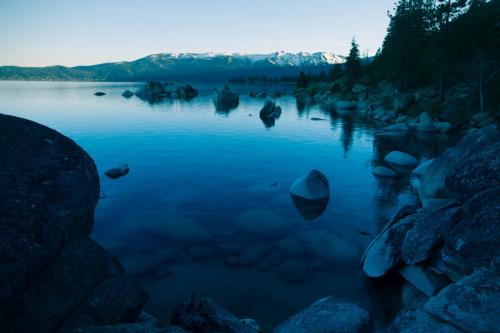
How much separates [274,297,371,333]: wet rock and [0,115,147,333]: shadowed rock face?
4.21 metres

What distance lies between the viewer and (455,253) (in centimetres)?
780

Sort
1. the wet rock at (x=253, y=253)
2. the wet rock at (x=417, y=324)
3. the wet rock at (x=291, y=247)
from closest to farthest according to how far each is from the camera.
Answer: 1. the wet rock at (x=417, y=324)
2. the wet rock at (x=253, y=253)
3. the wet rock at (x=291, y=247)

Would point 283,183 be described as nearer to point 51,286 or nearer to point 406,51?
point 51,286

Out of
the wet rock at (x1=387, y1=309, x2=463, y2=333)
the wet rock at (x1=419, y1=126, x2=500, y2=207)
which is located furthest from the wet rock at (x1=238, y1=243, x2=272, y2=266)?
the wet rock at (x1=419, y1=126, x2=500, y2=207)

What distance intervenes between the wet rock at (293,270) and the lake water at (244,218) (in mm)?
39

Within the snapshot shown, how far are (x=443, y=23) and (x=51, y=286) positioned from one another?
60.2 meters

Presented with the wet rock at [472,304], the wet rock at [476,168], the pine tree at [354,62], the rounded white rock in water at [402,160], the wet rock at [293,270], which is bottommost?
the wet rock at [293,270]

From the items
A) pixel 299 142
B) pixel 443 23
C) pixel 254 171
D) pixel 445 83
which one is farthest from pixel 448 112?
pixel 254 171

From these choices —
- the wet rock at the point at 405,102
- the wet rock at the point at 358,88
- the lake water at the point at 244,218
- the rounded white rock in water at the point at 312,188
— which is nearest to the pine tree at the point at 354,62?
the wet rock at the point at 358,88

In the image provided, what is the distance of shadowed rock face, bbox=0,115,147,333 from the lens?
578 cm

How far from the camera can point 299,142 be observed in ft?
121

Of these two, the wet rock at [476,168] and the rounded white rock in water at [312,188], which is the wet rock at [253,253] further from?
the wet rock at [476,168]

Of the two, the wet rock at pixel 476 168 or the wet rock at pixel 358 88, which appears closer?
the wet rock at pixel 476 168

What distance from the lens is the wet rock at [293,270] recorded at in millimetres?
11219
